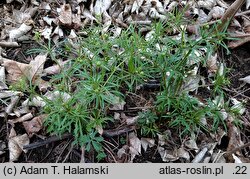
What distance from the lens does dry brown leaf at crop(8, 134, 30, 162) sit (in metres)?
2.39

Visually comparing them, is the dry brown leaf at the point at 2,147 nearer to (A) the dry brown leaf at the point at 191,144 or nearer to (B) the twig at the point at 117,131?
(B) the twig at the point at 117,131

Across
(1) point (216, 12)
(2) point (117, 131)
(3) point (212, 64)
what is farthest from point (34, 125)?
(1) point (216, 12)

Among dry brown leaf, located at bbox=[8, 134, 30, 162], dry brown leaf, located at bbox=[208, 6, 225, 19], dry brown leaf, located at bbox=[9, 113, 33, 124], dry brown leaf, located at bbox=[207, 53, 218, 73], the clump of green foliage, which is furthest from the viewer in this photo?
dry brown leaf, located at bbox=[208, 6, 225, 19]

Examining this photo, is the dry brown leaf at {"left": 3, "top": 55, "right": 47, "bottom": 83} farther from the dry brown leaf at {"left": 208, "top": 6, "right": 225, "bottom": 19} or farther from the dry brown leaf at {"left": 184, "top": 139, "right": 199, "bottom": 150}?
the dry brown leaf at {"left": 208, "top": 6, "right": 225, "bottom": 19}

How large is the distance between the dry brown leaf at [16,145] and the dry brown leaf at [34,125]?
42mm

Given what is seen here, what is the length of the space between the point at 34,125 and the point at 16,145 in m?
0.17

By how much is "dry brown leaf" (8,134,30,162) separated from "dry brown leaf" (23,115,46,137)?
4cm

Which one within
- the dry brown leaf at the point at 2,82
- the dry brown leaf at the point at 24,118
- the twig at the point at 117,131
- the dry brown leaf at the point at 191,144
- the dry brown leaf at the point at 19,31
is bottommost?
the dry brown leaf at the point at 191,144

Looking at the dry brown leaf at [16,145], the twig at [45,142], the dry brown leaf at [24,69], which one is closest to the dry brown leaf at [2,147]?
the dry brown leaf at [16,145]

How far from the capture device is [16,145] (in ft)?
7.93

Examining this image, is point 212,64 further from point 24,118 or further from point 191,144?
point 24,118

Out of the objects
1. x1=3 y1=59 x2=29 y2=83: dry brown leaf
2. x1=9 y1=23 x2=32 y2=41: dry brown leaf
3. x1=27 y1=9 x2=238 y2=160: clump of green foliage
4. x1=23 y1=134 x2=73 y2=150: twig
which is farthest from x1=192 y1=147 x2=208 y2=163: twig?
x1=9 y1=23 x2=32 y2=41: dry brown leaf

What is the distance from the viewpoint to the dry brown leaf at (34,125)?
8.07 feet

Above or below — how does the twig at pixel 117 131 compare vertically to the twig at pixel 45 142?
above
